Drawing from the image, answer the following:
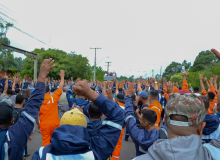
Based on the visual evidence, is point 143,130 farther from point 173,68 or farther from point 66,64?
point 173,68

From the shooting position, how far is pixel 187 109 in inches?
46.0

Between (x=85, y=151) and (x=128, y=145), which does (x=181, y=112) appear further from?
(x=128, y=145)

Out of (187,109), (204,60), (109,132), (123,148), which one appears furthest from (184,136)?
(204,60)

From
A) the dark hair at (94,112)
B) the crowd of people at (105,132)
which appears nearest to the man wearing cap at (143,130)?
the crowd of people at (105,132)

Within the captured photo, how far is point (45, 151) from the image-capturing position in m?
1.30

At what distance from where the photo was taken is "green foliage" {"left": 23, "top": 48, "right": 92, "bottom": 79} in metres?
27.2

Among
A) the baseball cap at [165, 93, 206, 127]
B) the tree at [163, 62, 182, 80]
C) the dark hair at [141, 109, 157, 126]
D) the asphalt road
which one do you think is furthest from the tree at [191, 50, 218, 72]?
the baseball cap at [165, 93, 206, 127]

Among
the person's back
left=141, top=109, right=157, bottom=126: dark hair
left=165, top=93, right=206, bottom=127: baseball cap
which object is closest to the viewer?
the person's back

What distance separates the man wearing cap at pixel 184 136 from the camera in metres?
0.98

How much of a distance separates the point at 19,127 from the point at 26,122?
79 millimetres

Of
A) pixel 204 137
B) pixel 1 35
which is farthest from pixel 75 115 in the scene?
pixel 1 35

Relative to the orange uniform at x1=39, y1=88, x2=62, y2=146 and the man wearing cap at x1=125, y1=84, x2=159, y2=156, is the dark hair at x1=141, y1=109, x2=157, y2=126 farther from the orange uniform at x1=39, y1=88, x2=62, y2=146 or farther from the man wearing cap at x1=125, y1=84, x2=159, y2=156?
the orange uniform at x1=39, y1=88, x2=62, y2=146

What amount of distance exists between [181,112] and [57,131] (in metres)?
1.02

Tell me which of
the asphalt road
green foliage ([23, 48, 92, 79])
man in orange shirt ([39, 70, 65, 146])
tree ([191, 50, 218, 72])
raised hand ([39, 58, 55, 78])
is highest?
tree ([191, 50, 218, 72])
